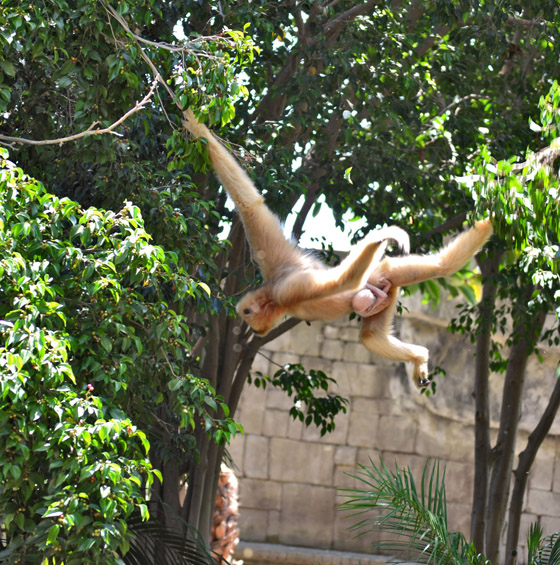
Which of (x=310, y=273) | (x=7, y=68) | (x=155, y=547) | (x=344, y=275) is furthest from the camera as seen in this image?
(x=155, y=547)

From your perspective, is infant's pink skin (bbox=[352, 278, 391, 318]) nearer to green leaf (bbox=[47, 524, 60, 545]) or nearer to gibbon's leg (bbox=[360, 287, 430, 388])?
A: gibbon's leg (bbox=[360, 287, 430, 388])

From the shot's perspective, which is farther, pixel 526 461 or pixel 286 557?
pixel 286 557

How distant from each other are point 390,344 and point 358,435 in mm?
7553

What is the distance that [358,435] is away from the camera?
1242 centimetres

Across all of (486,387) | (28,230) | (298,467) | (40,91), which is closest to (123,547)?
(28,230)

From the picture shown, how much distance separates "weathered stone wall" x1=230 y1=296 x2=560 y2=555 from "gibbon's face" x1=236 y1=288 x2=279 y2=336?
753 centimetres

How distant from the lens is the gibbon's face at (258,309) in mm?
4766

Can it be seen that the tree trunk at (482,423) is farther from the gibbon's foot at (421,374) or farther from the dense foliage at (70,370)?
the dense foliage at (70,370)

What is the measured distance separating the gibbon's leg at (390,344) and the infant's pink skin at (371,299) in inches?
3.6

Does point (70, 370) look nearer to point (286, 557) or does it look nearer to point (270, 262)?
point (270, 262)

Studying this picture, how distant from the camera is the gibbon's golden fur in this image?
4.57 m

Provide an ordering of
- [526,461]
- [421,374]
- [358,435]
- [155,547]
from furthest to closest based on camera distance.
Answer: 1. [358,435]
2. [526,461]
3. [155,547]
4. [421,374]

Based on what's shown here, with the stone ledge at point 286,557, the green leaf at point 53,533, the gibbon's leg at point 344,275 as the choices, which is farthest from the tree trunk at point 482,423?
the green leaf at point 53,533

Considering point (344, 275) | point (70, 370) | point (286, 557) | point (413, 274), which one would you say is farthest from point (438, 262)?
point (286, 557)
